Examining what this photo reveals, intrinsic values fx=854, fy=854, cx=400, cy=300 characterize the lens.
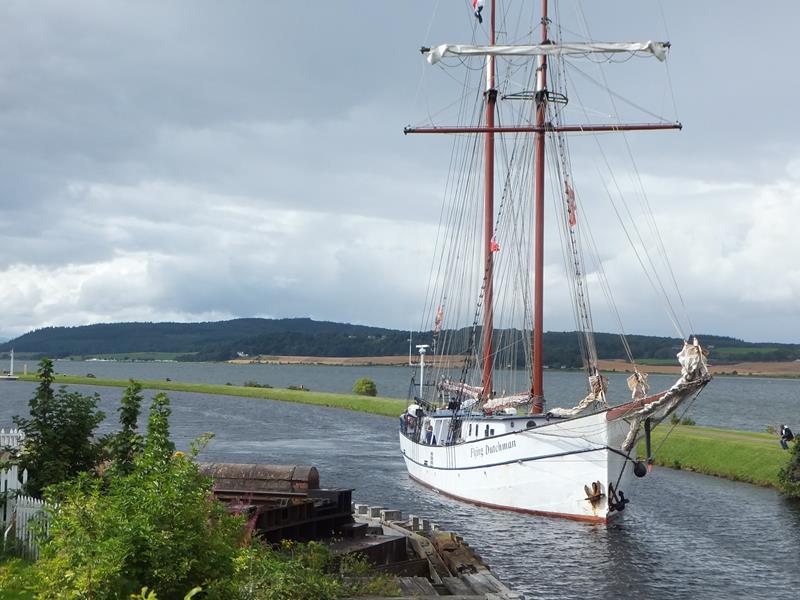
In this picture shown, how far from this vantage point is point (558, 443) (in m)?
39.7

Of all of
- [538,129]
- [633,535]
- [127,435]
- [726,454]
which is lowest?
[633,535]

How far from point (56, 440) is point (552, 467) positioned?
24.1 meters

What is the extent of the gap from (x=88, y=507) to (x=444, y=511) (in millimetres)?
30332

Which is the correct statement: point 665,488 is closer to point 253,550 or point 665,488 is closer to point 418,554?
point 418,554

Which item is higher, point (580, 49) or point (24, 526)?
point (580, 49)

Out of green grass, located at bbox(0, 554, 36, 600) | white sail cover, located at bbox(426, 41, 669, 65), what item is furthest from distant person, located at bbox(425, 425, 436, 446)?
green grass, located at bbox(0, 554, 36, 600)

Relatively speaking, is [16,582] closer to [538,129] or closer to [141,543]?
[141,543]

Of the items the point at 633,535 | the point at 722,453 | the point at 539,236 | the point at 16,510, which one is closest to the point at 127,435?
the point at 16,510

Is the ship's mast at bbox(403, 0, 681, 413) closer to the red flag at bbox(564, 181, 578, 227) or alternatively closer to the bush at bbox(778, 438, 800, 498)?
the red flag at bbox(564, 181, 578, 227)

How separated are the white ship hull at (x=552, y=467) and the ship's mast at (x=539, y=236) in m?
3.65

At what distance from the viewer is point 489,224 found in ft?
186

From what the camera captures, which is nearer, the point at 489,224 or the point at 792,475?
the point at 792,475

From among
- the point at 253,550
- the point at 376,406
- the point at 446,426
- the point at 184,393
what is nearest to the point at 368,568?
the point at 253,550

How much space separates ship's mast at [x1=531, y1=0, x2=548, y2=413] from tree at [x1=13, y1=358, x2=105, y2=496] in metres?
26.7
